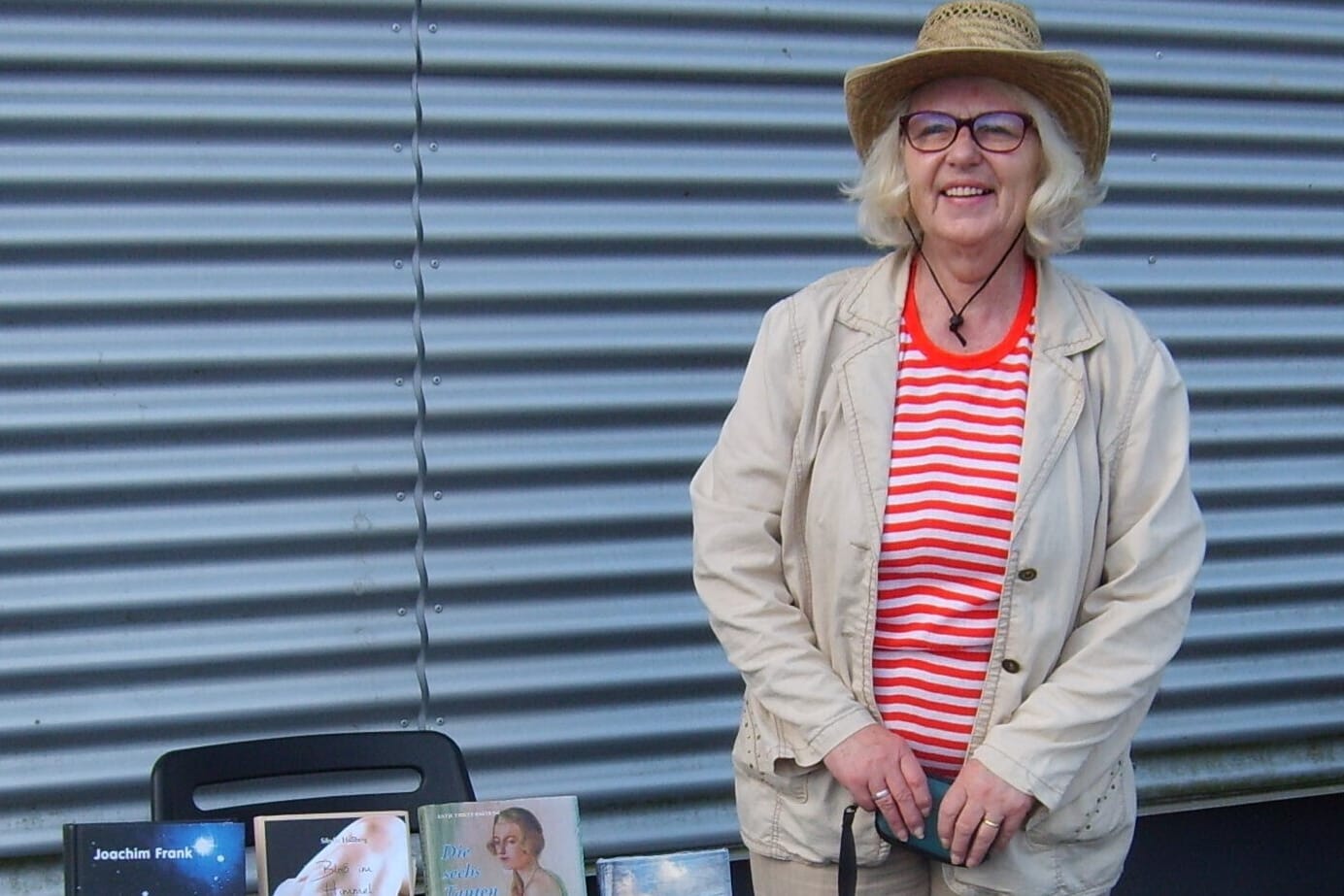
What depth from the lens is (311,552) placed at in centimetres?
385

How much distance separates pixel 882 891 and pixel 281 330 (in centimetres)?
177

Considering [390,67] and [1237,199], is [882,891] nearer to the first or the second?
[390,67]

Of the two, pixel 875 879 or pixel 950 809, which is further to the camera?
pixel 875 879

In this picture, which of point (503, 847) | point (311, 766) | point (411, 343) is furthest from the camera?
point (411, 343)

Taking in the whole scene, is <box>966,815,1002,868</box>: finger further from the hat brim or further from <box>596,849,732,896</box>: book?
the hat brim

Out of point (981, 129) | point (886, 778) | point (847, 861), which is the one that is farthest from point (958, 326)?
point (847, 861)

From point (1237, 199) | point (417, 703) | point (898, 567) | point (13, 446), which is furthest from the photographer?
point (1237, 199)

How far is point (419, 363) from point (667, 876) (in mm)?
1700

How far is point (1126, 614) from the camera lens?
2773mm

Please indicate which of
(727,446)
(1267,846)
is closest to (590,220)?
(727,446)

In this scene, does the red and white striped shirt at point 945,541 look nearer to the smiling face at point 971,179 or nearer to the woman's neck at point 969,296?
the woman's neck at point 969,296

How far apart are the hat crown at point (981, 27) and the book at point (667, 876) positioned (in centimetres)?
129

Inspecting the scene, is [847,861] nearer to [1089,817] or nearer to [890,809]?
[890,809]

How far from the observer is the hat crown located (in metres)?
2.79
